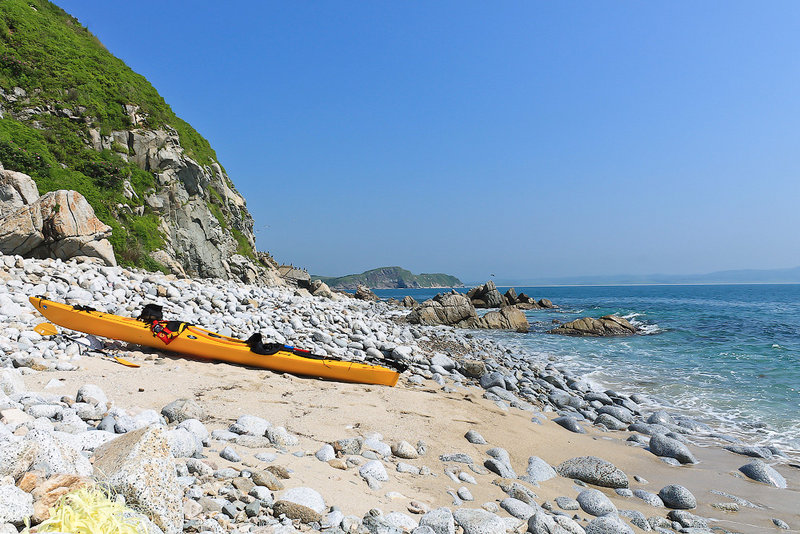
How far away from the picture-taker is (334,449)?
196 inches

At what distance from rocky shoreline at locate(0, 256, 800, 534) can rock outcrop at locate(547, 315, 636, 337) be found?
13.8 m

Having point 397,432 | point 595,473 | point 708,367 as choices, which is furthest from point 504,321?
point 397,432

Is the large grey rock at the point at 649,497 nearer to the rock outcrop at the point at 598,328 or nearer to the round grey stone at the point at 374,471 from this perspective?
the round grey stone at the point at 374,471

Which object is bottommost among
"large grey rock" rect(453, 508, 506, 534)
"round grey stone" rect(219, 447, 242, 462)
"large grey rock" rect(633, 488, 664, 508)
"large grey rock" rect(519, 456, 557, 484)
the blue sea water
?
the blue sea water

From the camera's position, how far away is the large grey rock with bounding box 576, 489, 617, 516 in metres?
4.64

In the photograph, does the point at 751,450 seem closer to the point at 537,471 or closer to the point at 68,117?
the point at 537,471

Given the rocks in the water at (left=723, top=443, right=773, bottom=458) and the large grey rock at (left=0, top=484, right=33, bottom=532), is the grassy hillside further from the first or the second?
the rocks in the water at (left=723, top=443, right=773, bottom=458)

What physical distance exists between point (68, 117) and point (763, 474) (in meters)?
25.3

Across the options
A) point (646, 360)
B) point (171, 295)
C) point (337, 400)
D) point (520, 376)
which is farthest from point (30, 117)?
point (646, 360)

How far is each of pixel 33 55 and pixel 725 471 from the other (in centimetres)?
2838

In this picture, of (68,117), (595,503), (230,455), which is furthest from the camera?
(68,117)

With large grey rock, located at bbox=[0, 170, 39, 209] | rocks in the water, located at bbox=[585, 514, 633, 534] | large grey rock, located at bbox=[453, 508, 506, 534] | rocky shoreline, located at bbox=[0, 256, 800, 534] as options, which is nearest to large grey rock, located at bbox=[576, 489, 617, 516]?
rocky shoreline, located at bbox=[0, 256, 800, 534]

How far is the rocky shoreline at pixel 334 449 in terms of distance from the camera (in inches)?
111

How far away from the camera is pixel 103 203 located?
17.4 metres
